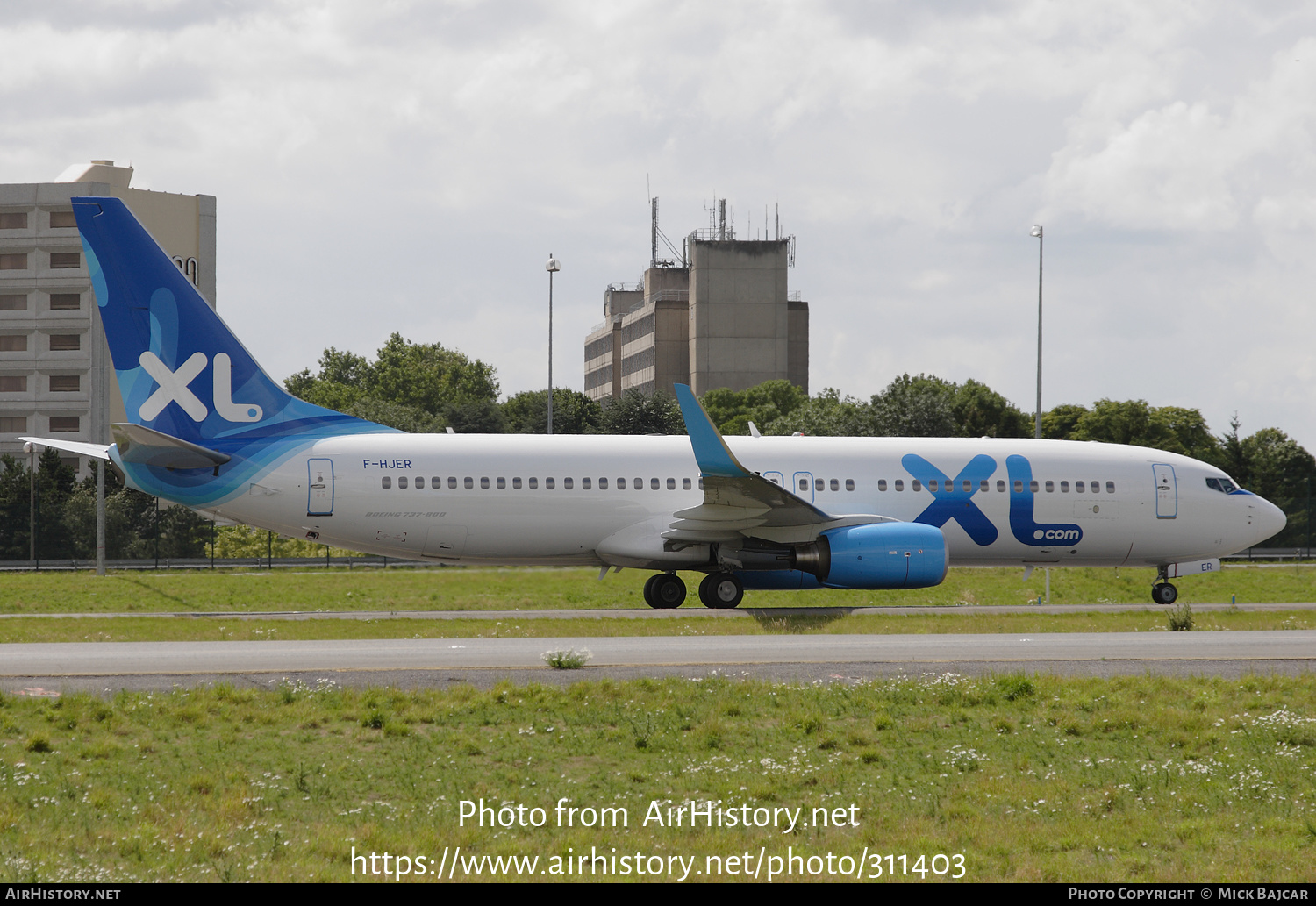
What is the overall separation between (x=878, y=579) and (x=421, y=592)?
12.6m

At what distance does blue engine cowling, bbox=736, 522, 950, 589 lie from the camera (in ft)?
84.2

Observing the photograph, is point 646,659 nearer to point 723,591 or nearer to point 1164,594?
point 723,591

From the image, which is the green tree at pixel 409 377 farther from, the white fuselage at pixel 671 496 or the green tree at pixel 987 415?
the white fuselage at pixel 671 496

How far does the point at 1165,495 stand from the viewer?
30.0 metres

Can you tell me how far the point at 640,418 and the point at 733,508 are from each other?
43772 mm

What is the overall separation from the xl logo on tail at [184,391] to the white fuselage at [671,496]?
1.84 meters

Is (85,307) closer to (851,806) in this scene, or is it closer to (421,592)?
(421,592)

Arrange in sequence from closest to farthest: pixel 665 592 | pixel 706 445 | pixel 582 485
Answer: pixel 706 445 < pixel 582 485 < pixel 665 592

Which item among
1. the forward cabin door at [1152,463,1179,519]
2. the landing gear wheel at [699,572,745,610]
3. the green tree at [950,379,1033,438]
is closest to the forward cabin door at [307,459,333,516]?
the landing gear wheel at [699,572,745,610]

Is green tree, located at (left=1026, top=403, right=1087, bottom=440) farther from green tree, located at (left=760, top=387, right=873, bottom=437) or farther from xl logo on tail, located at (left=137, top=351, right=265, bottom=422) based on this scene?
xl logo on tail, located at (left=137, top=351, right=265, bottom=422)

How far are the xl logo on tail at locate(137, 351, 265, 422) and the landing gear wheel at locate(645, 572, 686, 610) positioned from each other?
31.5 ft

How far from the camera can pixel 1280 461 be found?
77938mm

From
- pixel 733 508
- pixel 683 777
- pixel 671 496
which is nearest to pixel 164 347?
pixel 671 496

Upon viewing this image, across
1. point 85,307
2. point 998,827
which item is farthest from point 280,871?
point 85,307
